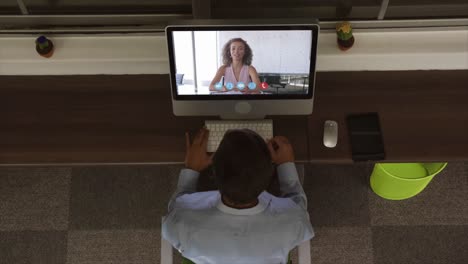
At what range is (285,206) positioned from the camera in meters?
1.85

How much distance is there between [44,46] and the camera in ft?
7.09

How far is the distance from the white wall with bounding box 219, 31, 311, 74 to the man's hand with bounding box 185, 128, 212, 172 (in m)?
0.37

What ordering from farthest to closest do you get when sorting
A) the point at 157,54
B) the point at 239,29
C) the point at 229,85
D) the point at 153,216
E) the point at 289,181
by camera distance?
1. the point at 153,216
2. the point at 157,54
3. the point at 289,181
4. the point at 229,85
5. the point at 239,29

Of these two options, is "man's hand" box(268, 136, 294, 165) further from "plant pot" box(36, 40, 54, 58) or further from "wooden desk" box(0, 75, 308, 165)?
"plant pot" box(36, 40, 54, 58)

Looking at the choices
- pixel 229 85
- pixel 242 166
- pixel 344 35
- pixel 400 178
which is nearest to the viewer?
pixel 242 166

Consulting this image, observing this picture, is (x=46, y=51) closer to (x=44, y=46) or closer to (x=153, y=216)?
(x=44, y=46)

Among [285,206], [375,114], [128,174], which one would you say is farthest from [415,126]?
[128,174]

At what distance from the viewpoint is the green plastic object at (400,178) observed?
2.53m

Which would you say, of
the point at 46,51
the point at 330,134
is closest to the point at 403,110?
the point at 330,134

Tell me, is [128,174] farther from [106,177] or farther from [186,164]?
[186,164]

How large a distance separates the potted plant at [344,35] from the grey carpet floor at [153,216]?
3.00 ft

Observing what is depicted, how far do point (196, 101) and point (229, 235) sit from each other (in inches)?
22.4

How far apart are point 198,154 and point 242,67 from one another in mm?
410

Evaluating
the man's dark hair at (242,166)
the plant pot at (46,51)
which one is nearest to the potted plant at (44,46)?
the plant pot at (46,51)
